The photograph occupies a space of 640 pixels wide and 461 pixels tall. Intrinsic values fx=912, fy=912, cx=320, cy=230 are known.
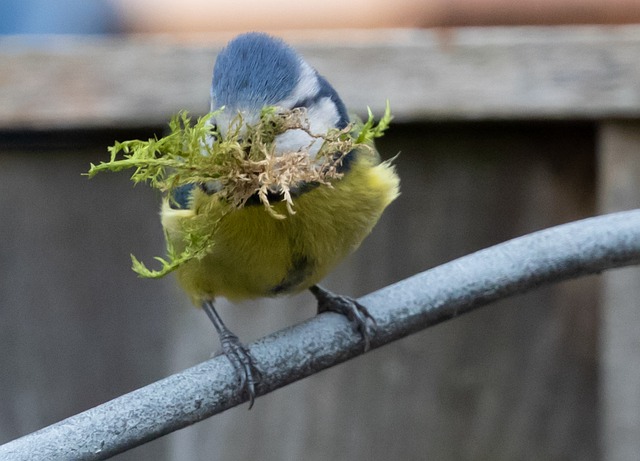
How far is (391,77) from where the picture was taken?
1.25 meters

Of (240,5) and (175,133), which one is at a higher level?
(175,133)

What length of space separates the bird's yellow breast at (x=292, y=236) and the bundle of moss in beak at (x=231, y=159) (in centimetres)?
15

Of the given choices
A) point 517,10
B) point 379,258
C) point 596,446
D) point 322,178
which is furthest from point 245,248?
point 517,10

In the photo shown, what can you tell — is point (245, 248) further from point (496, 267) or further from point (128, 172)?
point (128, 172)

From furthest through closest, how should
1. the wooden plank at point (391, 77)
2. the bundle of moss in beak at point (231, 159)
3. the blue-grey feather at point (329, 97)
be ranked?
1. the wooden plank at point (391, 77)
2. the blue-grey feather at point (329, 97)
3. the bundle of moss in beak at point (231, 159)

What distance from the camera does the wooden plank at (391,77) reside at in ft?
4.02

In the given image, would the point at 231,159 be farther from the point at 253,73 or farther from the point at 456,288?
the point at 456,288

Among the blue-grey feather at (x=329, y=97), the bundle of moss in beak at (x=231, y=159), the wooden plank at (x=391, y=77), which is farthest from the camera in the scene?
the wooden plank at (x=391, y=77)

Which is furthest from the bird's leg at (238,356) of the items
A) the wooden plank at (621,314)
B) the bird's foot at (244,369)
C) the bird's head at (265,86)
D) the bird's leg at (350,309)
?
the wooden plank at (621,314)

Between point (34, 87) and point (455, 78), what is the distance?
582 mm

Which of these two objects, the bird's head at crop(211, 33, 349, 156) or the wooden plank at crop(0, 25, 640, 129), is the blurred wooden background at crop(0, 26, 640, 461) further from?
the bird's head at crop(211, 33, 349, 156)

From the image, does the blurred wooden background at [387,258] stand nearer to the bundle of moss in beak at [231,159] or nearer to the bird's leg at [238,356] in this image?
the bird's leg at [238,356]

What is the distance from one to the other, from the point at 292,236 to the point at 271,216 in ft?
0.26

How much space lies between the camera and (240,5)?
9.93 feet
